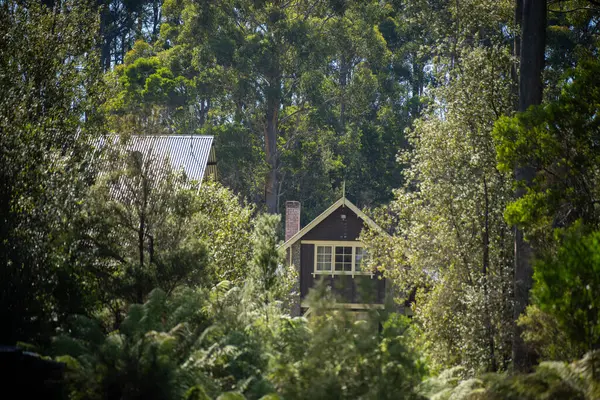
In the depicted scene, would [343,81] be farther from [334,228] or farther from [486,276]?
[486,276]

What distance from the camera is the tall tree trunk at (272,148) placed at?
4450cm

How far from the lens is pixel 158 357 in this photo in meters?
9.72

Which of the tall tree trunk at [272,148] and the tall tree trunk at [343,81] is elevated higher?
the tall tree trunk at [343,81]

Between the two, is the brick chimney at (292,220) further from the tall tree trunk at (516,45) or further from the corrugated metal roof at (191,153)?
the tall tree trunk at (516,45)

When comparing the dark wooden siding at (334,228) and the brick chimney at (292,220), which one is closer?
the dark wooden siding at (334,228)

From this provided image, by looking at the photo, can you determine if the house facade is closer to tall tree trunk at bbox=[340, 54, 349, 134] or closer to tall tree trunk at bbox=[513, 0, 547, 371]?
tall tree trunk at bbox=[340, 54, 349, 134]

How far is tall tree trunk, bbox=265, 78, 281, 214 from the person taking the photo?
146 feet

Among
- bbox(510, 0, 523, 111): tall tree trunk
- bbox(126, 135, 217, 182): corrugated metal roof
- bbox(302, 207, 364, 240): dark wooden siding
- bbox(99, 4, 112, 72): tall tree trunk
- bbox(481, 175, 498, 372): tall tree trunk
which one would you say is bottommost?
bbox(481, 175, 498, 372): tall tree trunk

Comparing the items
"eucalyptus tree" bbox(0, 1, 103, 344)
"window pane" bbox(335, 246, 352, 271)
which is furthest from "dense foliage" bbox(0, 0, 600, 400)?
"window pane" bbox(335, 246, 352, 271)

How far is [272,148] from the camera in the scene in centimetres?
4572

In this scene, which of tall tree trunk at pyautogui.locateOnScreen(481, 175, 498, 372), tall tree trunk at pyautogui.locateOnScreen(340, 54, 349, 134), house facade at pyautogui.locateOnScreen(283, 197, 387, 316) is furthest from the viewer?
tall tree trunk at pyautogui.locateOnScreen(340, 54, 349, 134)

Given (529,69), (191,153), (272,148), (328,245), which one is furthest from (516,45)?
(272,148)

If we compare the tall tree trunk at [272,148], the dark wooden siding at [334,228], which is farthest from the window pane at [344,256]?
the tall tree trunk at [272,148]

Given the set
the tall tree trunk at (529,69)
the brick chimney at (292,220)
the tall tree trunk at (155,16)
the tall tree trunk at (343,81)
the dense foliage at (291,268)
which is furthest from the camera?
the tall tree trunk at (155,16)
